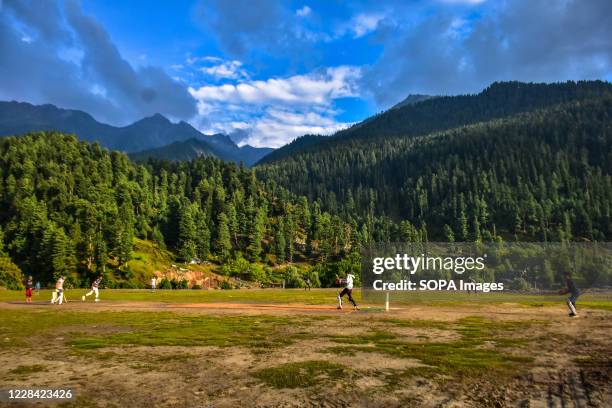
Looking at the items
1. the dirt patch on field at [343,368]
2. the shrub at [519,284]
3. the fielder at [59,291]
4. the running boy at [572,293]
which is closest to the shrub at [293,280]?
the shrub at [519,284]

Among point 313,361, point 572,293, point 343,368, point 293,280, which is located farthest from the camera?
point 293,280

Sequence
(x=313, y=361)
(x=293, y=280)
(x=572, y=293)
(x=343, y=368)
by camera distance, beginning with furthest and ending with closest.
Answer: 1. (x=293, y=280)
2. (x=572, y=293)
3. (x=313, y=361)
4. (x=343, y=368)

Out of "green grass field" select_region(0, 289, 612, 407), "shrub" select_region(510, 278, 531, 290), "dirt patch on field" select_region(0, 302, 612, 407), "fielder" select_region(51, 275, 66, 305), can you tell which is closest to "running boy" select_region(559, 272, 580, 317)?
"green grass field" select_region(0, 289, 612, 407)

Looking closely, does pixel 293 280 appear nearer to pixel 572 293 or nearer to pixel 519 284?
pixel 519 284

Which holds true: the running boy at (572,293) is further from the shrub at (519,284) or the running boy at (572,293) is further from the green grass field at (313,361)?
the shrub at (519,284)

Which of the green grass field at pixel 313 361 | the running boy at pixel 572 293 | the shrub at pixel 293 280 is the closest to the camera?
the green grass field at pixel 313 361

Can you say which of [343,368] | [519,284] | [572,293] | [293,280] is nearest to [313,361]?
[343,368]

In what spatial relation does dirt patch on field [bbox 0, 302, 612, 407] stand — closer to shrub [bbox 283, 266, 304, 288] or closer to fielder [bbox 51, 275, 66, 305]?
fielder [bbox 51, 275, 66, 305]

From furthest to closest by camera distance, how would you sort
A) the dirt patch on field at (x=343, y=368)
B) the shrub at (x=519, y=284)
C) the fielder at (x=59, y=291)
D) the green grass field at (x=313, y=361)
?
the shrub at (x=519, y=284) < the fielder at (x=59, y=291) < the green grass field at (x=313, y=361) < the dirt patch on field at (x=343, y=368)

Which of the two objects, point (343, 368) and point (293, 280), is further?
point (293, 280)

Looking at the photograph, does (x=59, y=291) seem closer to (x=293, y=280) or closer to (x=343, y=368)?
(x=343, y=368)

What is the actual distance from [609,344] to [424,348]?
9346 millimetres

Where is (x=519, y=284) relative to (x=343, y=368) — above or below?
above

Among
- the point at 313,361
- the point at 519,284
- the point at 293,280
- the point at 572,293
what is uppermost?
the point at 572,293
